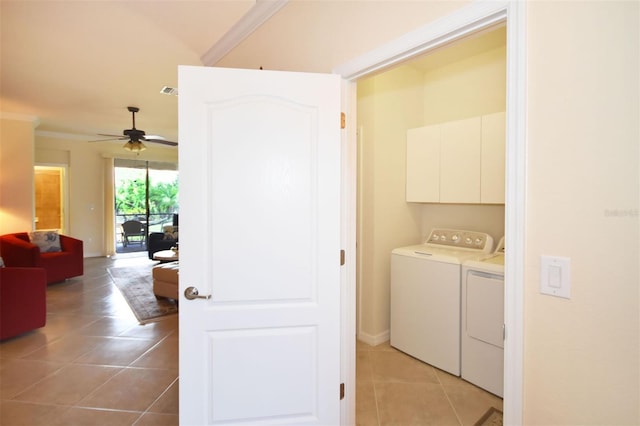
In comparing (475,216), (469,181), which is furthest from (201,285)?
(475,216)

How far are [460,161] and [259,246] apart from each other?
215 centimetres

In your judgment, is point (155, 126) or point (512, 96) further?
point (155, 126)

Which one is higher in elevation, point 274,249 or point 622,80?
point 622,80

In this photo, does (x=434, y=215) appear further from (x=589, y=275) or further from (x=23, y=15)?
(x=23, y=15)

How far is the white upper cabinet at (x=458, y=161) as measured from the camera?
270 centimetres

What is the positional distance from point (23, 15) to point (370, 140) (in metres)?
3.03

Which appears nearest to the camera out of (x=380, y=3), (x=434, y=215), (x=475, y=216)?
(x=380, y=3)

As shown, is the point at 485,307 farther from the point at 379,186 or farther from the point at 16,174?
the point at 16,174

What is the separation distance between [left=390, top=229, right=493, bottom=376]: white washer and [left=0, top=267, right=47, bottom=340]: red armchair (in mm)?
3651

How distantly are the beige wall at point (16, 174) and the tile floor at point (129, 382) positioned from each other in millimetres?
2897

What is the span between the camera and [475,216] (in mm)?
3172

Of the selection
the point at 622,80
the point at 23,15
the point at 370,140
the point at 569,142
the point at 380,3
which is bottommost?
the point at 569,142

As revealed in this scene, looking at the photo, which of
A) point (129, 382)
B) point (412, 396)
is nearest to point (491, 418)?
point (412, 396)

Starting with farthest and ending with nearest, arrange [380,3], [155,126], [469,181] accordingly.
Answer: [155,126]
[469,181]
[380,3]
